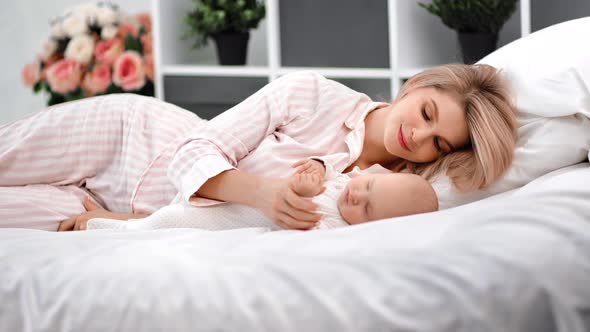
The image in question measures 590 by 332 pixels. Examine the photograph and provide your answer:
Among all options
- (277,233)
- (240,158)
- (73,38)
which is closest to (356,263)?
(277,233)

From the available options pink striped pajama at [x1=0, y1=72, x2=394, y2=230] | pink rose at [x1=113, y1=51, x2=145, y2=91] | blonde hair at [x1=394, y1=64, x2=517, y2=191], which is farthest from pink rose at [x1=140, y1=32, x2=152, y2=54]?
blonde hair at [x1=394, y1=64, x2=517, y2=191]

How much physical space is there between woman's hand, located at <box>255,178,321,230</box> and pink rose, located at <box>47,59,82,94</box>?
192cm

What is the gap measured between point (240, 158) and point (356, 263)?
747mm

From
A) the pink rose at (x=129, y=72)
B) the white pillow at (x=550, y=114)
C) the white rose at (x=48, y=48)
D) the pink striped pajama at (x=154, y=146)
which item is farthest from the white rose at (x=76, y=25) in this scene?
the white pillow at (x=550, y=114)

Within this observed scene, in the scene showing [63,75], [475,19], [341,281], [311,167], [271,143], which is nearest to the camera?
[341,281]

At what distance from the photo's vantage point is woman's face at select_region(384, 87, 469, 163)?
1.63 meters

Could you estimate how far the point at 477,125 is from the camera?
5.28 ft

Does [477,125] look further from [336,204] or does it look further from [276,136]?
[276,136]

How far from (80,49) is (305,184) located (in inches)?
79.3

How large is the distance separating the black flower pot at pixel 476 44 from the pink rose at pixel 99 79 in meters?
1.46

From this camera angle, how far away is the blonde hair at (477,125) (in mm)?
1574

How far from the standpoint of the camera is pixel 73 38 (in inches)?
A: 127

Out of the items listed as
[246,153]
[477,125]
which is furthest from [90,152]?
[477,125]

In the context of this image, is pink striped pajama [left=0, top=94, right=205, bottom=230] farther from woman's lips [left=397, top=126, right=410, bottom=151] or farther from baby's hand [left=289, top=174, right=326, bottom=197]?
woman's lips [left=397, top=126, right=410, bottom=151]
